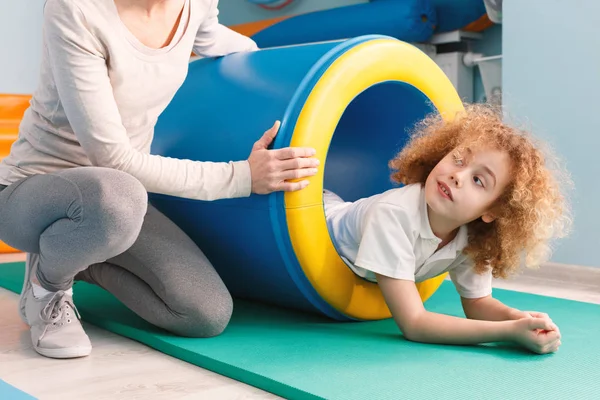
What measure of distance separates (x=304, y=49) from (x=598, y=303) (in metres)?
1.12

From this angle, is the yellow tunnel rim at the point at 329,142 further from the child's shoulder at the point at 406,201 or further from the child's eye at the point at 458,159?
the child's eye at the point at 458,159

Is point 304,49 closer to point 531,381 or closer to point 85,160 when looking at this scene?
point 85,160

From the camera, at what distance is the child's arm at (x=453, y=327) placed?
5.03ft

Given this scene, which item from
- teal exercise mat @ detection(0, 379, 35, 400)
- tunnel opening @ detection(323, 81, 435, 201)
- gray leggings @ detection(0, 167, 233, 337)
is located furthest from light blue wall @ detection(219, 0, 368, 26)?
teal exercise mat @ detection(0, 379, 35, 400)

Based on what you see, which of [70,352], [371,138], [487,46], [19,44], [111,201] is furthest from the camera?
[19,44]

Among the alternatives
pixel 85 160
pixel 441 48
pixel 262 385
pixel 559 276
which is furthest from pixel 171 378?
pixel 441 48

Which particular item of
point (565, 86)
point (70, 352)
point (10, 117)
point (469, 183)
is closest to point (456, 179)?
point (469, 183)

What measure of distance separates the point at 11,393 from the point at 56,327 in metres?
0.30

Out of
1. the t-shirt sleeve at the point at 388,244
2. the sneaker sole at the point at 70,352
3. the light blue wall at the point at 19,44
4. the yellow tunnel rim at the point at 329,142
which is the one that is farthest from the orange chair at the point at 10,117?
the t-shirt sleeve at the point at 388,244

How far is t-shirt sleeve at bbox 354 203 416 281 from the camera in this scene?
1.61m

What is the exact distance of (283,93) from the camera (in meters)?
1.70

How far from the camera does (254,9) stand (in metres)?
4.29

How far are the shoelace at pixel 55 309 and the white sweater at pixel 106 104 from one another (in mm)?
269

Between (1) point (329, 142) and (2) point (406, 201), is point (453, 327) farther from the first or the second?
(1) point (329, 142)
